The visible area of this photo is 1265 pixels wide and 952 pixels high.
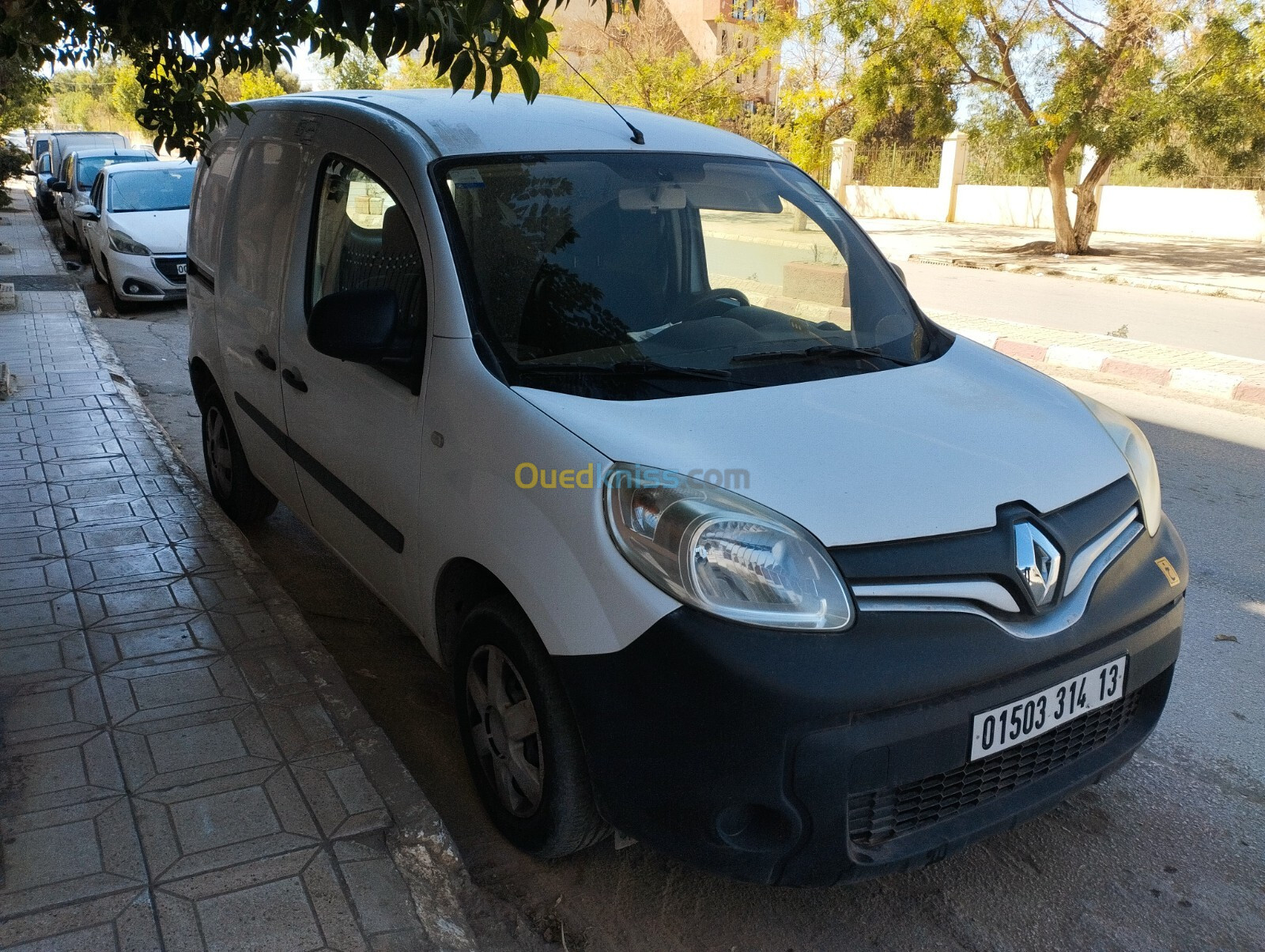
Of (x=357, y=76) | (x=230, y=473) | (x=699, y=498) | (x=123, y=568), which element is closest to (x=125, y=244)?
(x=230, y=473)

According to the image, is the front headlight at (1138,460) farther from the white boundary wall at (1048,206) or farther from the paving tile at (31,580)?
the white boundary wall at (1048,206)

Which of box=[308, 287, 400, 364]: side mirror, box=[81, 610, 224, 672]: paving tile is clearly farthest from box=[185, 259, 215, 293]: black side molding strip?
box=[308, 287, 400, 364]: side mirror

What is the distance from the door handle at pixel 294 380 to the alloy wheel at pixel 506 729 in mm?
1330

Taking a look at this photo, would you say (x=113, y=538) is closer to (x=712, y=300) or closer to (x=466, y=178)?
(x=466, y=178)

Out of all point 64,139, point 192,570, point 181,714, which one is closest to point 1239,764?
point 181,714

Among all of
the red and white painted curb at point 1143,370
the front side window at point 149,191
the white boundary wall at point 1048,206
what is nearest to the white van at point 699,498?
the red and white painted curb at point 1143,370

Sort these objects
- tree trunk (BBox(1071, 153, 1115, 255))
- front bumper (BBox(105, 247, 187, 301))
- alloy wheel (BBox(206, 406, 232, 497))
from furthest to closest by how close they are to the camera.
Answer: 1. tree trunk (BBox(1071, 153, 1115, 255))
2. front bumper (BBox(105, 247, 187, 301))
3. alloy wheel (BBox(206, 406, 232, 497))

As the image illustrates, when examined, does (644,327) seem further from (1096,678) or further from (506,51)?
(1096,678)

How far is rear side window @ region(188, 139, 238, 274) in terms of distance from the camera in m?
4.50

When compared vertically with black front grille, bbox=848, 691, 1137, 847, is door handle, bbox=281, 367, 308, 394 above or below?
above

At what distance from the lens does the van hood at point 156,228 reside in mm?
11602

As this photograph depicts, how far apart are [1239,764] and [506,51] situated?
2880 millimetres

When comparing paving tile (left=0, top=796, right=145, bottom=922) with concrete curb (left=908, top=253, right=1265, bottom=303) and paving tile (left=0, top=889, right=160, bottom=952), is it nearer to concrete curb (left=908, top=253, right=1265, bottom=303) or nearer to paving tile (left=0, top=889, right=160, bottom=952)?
paving tile (left=0, top=889, right=160, bottom=952)

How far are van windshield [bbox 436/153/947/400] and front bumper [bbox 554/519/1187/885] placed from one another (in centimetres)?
76
